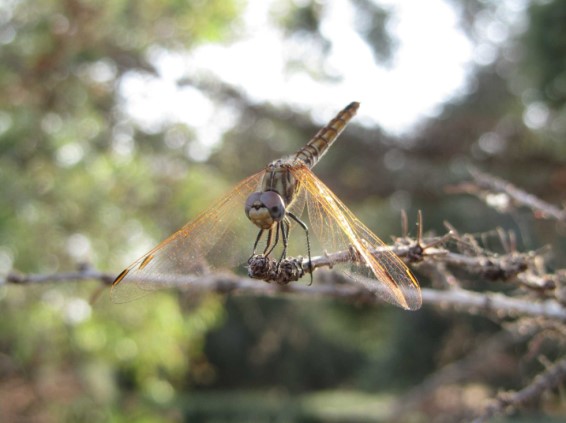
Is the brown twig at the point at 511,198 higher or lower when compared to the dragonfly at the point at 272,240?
higher

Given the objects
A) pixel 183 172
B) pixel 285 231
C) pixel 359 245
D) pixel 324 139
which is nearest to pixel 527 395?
pixel 359 245

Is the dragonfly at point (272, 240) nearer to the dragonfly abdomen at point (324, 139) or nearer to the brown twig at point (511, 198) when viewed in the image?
the dragonfly abdomen at point (324, 139)

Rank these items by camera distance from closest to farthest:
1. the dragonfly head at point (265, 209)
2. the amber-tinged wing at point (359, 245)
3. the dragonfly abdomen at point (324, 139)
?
the amber-tinged wing at point (359, 245)
the dragonfly head at point (265, 209)
the dragonfly abdomen at point (324, 139)

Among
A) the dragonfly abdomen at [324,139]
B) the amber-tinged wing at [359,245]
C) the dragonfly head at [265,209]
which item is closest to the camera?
the amber-tinged wing at [359,245]

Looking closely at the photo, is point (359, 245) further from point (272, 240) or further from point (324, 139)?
point (324, 139)

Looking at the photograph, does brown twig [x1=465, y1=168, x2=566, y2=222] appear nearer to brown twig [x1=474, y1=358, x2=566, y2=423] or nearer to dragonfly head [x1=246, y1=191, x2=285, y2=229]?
brown twig [x1=474, y1=358, x2=566, y2=423]

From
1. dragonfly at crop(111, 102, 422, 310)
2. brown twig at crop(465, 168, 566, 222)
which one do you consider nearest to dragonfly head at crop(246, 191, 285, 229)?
dragonfly at crop(111, 102, 422, 310)

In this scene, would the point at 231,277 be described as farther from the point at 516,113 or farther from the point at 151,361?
the point at 516,113

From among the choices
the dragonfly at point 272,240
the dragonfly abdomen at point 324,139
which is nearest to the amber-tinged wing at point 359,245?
the dragonfly at point 272,240
